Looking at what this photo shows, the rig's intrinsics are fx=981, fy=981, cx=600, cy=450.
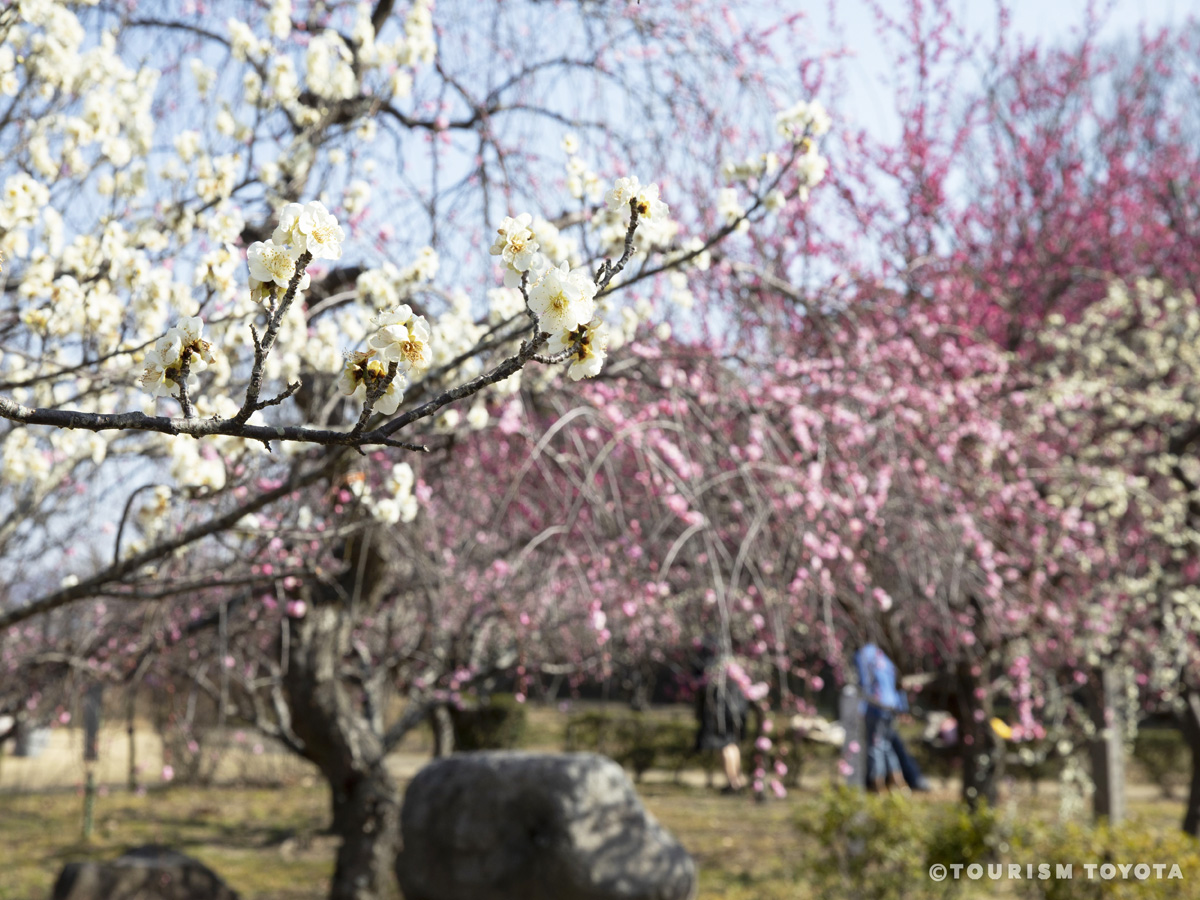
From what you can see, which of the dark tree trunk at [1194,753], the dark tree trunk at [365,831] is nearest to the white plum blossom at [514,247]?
the dark tree trunk at [365,831]

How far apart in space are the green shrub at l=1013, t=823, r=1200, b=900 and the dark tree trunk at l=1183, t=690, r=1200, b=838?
3780 mm

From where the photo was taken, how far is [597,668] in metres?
5.59

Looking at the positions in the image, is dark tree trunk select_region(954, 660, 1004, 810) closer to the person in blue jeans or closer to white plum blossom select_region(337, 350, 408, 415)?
the person in blue jeans

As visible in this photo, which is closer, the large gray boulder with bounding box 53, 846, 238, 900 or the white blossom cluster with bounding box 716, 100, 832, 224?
the white blossom cluster with bounding box 716, 100, 832, 224

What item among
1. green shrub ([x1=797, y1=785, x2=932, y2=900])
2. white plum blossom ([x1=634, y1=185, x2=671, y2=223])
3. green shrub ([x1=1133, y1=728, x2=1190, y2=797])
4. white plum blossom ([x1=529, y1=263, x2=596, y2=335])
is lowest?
green shrub ([x1=1133, y1=728, x2=1190, y2=797])

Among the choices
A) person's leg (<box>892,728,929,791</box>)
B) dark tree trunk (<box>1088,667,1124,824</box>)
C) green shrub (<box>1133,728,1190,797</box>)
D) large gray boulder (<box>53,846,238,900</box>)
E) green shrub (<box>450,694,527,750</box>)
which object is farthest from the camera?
green shrub (<box>450,694,527,750</box>)

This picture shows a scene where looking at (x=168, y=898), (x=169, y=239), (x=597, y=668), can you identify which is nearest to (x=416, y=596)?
(x=597, y=668)

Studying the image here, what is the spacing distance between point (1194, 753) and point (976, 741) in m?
2.54

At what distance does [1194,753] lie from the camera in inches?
313

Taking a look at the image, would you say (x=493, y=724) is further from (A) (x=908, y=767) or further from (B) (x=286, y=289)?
(B) (x=286, y=289)

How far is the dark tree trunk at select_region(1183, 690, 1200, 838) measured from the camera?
768 cm

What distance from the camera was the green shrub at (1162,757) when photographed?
12.2 meters

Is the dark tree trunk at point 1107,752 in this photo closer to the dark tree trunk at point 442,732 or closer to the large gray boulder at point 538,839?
the large gray boulder at point 538,839

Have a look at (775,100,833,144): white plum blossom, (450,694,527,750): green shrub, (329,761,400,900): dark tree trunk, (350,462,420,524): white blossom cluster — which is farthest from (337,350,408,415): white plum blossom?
(450,694,527,750): green shrub
